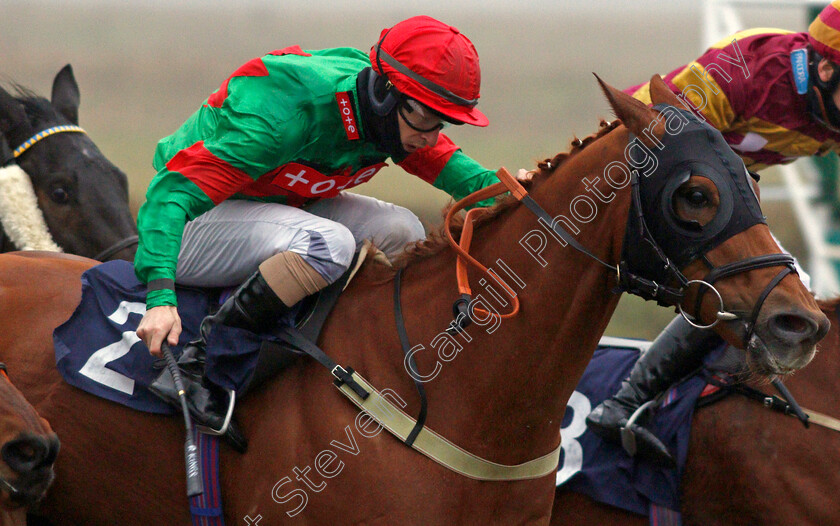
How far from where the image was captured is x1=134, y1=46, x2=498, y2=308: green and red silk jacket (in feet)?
9.00

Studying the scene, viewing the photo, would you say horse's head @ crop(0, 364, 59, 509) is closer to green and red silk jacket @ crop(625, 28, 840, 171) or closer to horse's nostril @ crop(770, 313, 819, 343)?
horse's nostril @ crop(770, 313, 819, 343)

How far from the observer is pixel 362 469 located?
2648 millimetres

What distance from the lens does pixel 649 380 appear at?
3.55 m

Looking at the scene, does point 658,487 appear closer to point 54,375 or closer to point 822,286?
point 54,375

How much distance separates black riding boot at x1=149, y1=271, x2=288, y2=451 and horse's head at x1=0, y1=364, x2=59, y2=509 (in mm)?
415

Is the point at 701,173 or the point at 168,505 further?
the point at 168,505

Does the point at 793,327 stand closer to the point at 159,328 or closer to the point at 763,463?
the point at 763,463

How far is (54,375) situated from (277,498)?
43.2 inches

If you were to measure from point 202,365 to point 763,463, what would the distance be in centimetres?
225

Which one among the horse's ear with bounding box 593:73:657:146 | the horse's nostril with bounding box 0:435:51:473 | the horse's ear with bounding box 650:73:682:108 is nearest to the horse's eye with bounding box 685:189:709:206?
the horse's ear with bounding box 593:73:657:146

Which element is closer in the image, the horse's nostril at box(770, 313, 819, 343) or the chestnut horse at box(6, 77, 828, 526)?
→ the horse's nostril at box(770, 313, 819, 343)

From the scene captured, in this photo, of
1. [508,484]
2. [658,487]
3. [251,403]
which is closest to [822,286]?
[658,487]

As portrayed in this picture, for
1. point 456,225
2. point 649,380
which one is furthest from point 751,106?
point 456,225

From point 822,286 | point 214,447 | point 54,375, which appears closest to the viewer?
point 214,447
